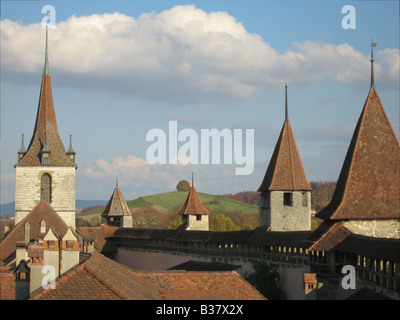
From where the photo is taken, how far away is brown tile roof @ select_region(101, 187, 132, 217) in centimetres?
5666

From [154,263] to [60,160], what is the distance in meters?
11.0

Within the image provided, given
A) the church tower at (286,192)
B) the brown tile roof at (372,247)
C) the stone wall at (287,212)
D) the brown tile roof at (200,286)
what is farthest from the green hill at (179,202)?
the brown tile roof at (200,286)

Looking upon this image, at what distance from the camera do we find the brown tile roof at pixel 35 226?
43281 millimetres

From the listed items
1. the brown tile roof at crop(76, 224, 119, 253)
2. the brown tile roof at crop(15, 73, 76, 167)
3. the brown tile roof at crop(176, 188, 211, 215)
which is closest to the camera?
the brown tile roof at crop(176, 188, 211, 215)

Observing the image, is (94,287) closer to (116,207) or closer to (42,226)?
(42,226)

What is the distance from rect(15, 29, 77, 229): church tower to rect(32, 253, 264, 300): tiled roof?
111 ft

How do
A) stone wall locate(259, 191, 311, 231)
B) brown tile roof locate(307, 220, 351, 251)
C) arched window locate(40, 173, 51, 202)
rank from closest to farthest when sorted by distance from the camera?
brown tile roof locate(307, 220, 351, 251)
stone wall locate(259, 191, 311, 231)
arched window locate(40, 173, 51, 202)

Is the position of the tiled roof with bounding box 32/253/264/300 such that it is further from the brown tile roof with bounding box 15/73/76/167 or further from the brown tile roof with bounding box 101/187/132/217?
the brown tile roof with bounding box 101/187/132/217

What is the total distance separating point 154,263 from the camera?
47.3 metres

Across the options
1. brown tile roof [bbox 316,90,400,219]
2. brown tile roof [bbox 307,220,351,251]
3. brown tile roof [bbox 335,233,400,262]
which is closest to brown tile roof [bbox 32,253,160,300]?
brown tile roof [bbox 335,233,400,262]

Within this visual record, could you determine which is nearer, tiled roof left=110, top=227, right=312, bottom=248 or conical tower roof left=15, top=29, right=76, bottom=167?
tiled roof left=110, top=227, right=312, bottom=248

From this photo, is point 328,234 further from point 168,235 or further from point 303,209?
point 168,235

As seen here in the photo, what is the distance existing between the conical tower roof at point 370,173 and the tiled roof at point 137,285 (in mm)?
6776
